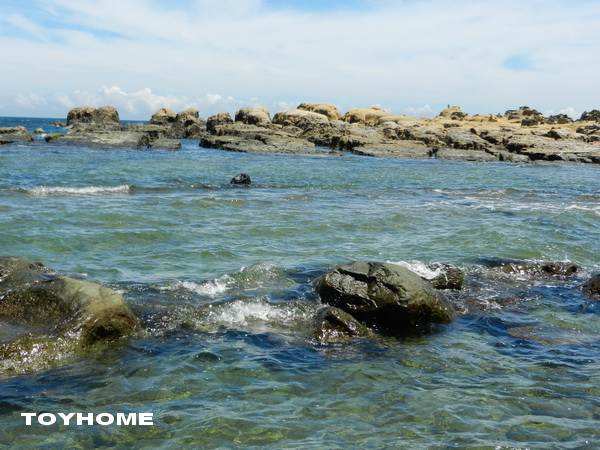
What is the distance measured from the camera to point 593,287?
10.2 m

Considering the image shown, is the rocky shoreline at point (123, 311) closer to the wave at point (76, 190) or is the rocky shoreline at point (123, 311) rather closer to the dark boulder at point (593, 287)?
the dark boulder at point (593, 287)

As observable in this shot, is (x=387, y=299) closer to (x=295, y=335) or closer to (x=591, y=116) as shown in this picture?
(x=295, y=335)

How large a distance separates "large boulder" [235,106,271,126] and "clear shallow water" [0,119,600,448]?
44.6 m

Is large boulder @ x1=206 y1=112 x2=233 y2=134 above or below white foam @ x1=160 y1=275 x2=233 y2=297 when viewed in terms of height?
above

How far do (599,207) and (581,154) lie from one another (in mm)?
28921

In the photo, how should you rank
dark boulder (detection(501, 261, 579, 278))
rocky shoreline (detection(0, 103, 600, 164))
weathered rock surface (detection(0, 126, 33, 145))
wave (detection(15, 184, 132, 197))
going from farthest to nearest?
rocky shoreline (detection(0, 103, 600, 164))
weathered rock surface (detection(0, 126, 33, 145))
wave (detection(15, 184, 132, 197))
dark boulder (detection(501, 261, 579, 278))

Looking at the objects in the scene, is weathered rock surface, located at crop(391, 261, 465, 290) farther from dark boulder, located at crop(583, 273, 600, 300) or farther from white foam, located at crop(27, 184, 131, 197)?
white foam, located at crop(27, 184, 131, 197)

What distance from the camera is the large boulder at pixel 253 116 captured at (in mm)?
64000

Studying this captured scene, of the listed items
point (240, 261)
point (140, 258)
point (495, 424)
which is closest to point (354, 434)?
point (495, 424)

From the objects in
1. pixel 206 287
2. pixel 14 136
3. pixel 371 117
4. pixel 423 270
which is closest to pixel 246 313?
pixel 206 287

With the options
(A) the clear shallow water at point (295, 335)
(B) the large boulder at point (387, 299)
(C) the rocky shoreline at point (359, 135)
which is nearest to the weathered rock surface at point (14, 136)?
(C) the rocky shoreline at point (359, 135)

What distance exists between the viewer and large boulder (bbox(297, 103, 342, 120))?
74.9 m

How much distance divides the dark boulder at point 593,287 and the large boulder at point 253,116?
55.0 metres

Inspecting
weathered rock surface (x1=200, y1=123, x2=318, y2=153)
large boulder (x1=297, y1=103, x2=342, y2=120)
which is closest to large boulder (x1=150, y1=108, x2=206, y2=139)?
weathered rock surface (x1=200, y1=123, x2=318, y2=153)
